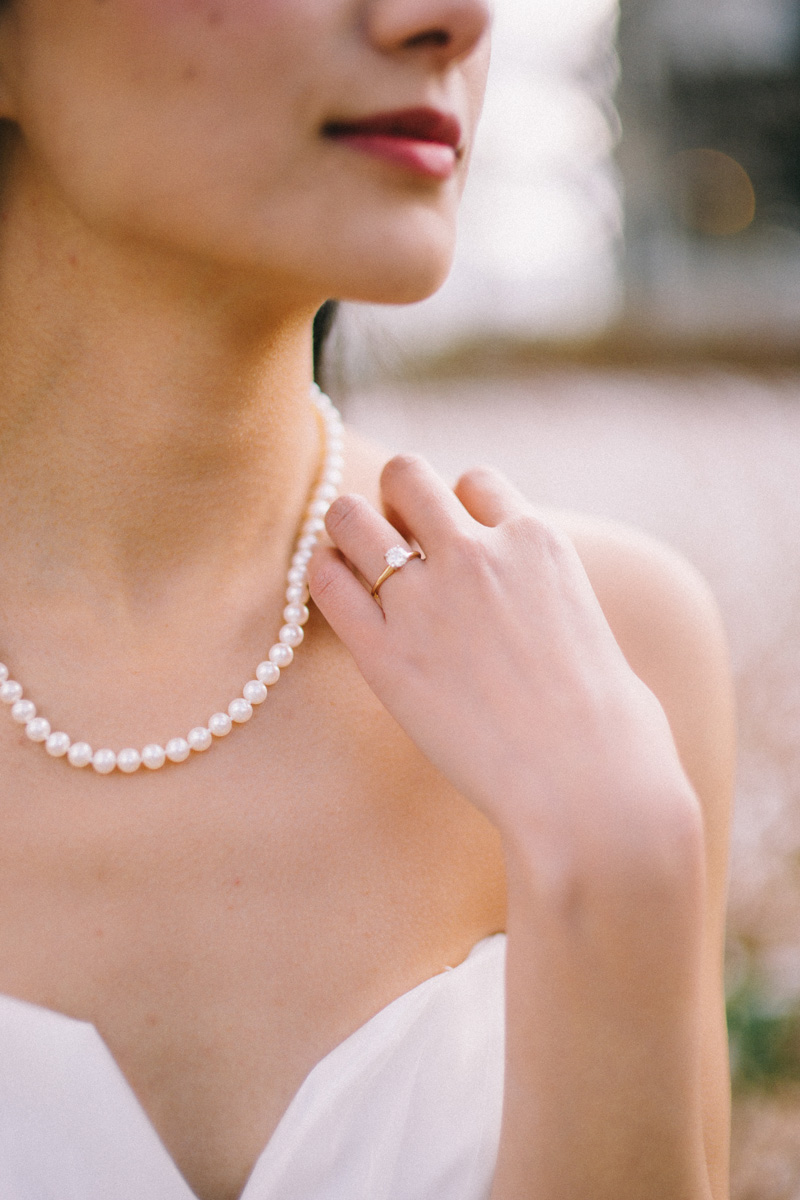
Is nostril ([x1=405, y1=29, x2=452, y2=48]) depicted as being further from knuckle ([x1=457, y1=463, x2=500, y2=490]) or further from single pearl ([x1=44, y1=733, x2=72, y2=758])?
single pearl ([x1=44, y1=733, x2=72, y2=758])

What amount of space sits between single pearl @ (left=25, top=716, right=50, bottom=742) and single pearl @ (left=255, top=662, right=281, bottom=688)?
0.84ft

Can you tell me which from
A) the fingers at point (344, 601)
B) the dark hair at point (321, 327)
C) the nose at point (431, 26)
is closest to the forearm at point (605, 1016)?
the fingers at point (344, 601)

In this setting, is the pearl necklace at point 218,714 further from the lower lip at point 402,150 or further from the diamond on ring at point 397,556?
the lower lip at point 402,150

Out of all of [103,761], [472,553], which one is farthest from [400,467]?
[103,761]

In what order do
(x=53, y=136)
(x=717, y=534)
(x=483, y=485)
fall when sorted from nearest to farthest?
(x=53, y=136), (x=483, y=485), (x=717, y=534)

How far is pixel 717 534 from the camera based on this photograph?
2.91m

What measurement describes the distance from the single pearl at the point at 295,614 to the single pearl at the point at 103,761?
276 millimetres

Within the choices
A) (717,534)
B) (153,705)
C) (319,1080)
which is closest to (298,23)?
(153,705)

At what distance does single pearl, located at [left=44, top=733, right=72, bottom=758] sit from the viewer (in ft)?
3.76

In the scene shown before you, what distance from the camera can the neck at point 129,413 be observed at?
1.10 meters

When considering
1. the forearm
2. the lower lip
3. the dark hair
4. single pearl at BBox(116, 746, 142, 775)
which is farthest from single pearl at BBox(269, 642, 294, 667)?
the dark hair

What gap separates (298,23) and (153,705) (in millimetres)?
748

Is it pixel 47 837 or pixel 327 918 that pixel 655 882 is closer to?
pixel 327 918

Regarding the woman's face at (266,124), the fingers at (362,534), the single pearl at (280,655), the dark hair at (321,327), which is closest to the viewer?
the woman's face at (266,124)
